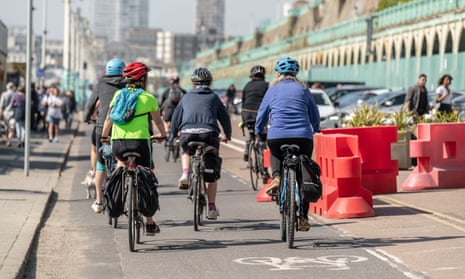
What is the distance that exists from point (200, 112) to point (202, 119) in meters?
0.08

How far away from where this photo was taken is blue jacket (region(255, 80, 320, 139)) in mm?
12008

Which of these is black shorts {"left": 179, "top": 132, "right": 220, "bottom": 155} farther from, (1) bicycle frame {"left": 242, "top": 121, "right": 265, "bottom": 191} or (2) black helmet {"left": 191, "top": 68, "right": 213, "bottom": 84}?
(1) bicycle frame {"left": 242, "top": 121, "right": 265, "bottom": 191}

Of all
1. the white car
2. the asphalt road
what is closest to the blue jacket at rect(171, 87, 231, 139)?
the asphalt road

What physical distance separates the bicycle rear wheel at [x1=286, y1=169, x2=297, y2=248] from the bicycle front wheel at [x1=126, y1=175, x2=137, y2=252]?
1.37m

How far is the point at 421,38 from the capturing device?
73.1 m

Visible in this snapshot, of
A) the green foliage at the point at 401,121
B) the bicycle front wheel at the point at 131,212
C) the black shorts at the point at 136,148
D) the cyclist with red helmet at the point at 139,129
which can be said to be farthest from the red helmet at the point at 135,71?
the green foliage at the point at 401,121

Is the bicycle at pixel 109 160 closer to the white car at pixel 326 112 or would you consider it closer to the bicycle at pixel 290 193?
the bicycle at pixel 290 193

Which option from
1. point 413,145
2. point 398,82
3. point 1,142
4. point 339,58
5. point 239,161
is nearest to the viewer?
point 413,145

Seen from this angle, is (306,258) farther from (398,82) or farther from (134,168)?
(398,82)

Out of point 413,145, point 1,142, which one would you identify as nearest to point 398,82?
point 1,142

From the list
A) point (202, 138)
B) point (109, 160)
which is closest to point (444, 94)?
point (202, 138)

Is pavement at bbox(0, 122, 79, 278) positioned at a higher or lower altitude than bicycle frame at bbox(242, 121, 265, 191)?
lower

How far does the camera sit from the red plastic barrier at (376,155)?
56.8 feet

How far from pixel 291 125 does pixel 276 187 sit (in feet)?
2.04
